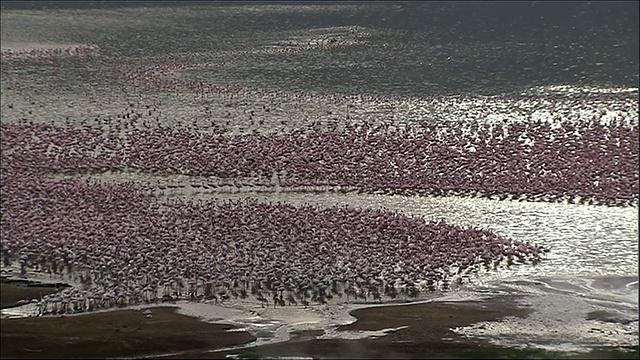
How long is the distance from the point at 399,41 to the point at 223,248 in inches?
709

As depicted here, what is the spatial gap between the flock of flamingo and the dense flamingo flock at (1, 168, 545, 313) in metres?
0.04

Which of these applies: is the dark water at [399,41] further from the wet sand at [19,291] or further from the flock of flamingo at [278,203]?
the wet sand at [19,291]

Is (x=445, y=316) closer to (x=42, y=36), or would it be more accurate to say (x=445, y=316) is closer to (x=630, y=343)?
(x=630, y=343)

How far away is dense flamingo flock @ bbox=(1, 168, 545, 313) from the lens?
1766 cm

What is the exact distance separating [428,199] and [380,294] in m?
4.72

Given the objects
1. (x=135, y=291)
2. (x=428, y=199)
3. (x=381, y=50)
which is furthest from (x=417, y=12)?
(x=135, y=291)

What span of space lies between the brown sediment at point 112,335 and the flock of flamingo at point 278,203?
62cm

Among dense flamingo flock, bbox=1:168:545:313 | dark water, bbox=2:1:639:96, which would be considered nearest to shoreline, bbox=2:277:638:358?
dense flamingo flock, bbox=1:168:545:313

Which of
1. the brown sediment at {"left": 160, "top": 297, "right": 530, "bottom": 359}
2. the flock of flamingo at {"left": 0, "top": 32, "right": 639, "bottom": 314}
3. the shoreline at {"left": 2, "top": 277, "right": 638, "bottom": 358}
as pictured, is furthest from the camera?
the flock of flamingo at {"left": 0, "top": 32, "right": 639, "bottom": 314}

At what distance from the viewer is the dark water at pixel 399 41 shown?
100 ft

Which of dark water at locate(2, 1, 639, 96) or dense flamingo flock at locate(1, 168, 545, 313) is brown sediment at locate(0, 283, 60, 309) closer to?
dense flamingo flock at locate(1, 168, 545, 313)

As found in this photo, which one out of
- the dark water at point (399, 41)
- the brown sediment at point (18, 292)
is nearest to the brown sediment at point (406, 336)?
the brown sediment at point (18, 292)

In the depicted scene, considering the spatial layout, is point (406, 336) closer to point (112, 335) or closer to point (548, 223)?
point (112, 335)

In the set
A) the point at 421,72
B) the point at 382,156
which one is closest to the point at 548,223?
the point at 382,156
